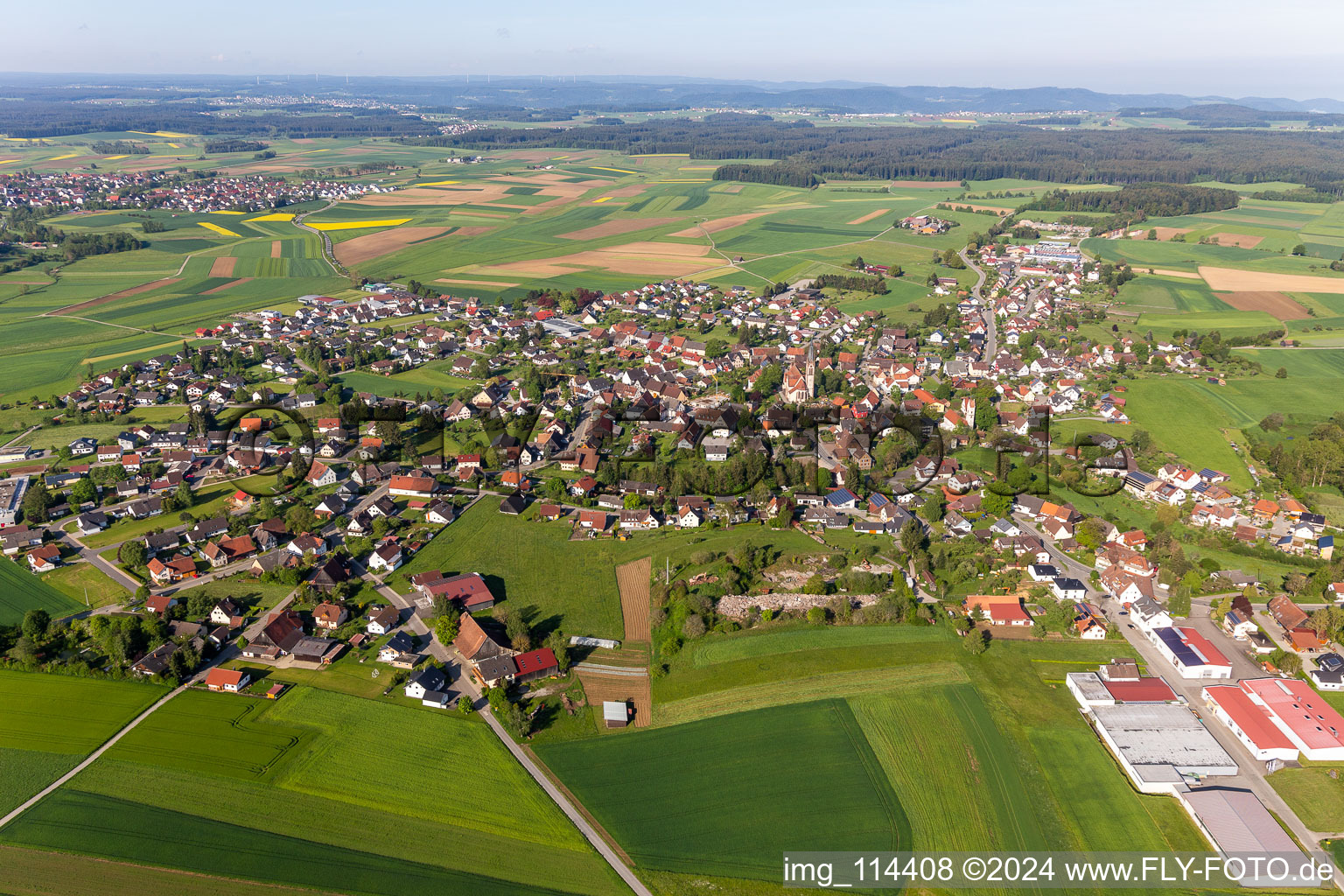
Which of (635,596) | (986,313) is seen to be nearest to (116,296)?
(635,596)

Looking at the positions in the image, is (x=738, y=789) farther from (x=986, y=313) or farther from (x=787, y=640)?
(x=986, y=313)

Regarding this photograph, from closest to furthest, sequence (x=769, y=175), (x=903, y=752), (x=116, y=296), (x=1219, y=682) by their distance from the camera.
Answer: (x=903, y=752) < (x=1219, y=682) < (x=116, y=296) < (x=769, y=175)

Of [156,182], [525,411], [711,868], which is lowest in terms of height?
[711,868]

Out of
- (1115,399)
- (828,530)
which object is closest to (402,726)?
(828,530)

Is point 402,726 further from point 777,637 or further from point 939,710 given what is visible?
point 939,710

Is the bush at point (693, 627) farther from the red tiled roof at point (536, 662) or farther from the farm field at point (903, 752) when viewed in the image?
the red tiled roof at point (536, 662)
